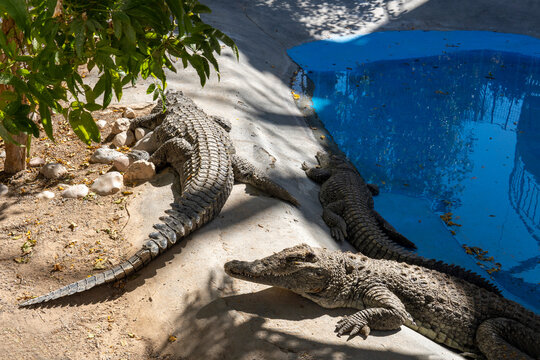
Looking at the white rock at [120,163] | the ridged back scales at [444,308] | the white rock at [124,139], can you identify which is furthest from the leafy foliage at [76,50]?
the white rock at [124,139]

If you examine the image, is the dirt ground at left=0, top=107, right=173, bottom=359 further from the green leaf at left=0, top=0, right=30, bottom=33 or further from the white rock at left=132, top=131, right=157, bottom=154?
the green leaf at left=0, top=0, right=30, bottom=33

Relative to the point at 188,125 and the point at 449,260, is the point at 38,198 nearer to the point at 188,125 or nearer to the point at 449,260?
the point at 188,125

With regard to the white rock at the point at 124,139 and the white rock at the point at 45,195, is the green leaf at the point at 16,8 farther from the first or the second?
the white rock at the point at 124,139

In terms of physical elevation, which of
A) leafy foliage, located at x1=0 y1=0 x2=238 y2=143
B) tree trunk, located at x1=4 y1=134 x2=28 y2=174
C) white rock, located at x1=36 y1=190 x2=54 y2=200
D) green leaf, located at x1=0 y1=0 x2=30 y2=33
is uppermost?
green leaf, located at x1=0 y1=0 x2=30 y2=33

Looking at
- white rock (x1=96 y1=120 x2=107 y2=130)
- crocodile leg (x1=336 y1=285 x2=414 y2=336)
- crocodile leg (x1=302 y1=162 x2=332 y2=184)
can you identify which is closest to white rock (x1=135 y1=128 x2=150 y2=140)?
white rock (x1=96 y1=120 x2=107 y2=130)

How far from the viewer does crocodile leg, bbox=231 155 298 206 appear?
559 cm

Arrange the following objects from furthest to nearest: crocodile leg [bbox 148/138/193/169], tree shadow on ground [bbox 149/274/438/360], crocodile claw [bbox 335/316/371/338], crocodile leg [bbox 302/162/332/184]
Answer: crocodile leg [bbox 302/162/332/184], crocodile leg [bbox 148/138/193/169], crocodile claw [bbox 335/316/371/338], tree shadow on ground [bbox 149/274/438/360]

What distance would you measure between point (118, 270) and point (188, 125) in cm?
274

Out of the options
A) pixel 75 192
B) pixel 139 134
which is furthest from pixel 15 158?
pixel 139 134

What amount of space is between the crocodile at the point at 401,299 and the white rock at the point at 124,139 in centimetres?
332

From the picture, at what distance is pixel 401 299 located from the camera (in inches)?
167

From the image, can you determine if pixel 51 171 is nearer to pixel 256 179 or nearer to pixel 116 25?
pixel 256 179

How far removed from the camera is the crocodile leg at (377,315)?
3.69m

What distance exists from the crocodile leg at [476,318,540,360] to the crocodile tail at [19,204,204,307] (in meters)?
2.85
